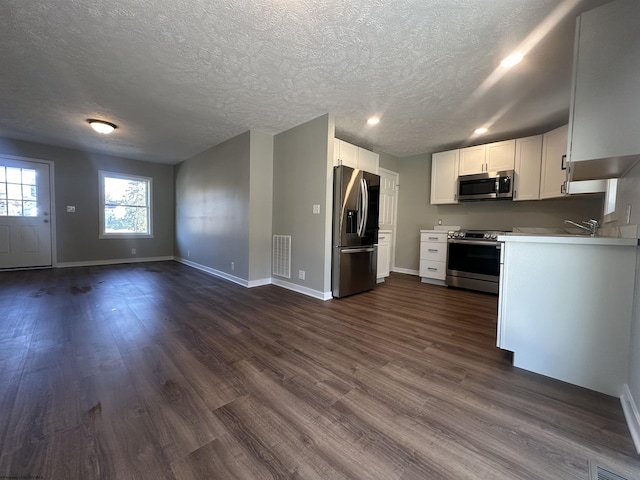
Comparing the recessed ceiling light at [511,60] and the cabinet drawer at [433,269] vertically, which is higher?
the recessed ceiling light at [511,60]

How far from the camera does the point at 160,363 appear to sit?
1.77 metres

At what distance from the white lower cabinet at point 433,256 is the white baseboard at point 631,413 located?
286 centimetres

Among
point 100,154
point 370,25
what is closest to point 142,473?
point 370,25

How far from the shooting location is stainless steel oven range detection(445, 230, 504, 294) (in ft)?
12.2

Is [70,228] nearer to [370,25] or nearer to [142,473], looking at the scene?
[142,473]

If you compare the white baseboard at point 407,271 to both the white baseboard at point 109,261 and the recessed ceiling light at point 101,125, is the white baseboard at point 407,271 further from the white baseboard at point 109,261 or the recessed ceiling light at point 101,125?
the white baseboard at point 109,261

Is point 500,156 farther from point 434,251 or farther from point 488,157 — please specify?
point 434,251

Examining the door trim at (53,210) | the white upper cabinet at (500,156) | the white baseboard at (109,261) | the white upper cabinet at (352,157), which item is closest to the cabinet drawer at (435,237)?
the white upper cabinet at (500,156)

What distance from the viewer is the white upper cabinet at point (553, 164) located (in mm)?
3309

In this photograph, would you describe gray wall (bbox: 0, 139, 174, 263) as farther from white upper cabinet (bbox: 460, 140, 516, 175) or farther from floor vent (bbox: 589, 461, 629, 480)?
floor vent (bbox: 589, 461, 629, 480)

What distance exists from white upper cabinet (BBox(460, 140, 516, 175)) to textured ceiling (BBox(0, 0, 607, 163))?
283 mm

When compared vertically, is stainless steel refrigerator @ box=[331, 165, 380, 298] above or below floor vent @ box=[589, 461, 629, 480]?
above

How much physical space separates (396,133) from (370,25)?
2.34 m

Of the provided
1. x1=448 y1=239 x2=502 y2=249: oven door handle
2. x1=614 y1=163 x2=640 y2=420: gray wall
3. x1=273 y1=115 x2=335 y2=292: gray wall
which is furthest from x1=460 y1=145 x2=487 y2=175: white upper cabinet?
x1=273 y1=115 x2=335 y2=292: gray wall
